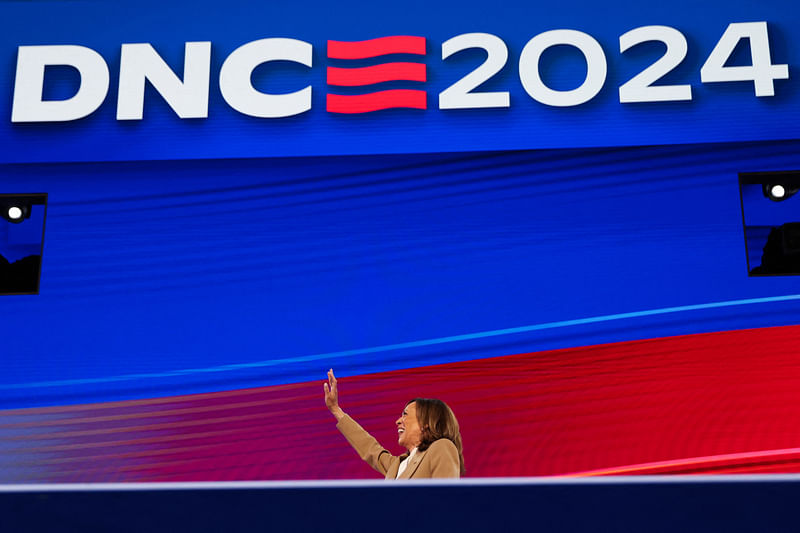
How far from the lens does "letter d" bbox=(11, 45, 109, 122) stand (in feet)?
17.2

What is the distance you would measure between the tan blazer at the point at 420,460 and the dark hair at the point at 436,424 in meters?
0.06

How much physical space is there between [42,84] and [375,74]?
2.27m

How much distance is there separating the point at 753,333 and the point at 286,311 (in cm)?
290

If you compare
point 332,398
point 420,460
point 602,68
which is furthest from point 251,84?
point 420,460

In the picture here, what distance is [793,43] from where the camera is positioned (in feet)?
17.1

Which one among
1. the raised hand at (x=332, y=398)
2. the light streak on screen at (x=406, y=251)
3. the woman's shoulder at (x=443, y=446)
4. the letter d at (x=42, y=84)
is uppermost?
the letter d at (x=42, y=84)

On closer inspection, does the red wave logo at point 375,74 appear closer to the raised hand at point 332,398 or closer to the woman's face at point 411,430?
the raised hand at point 332,398

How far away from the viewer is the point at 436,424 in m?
3.88

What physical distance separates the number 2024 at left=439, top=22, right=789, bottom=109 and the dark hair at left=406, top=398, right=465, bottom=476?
7.11ft

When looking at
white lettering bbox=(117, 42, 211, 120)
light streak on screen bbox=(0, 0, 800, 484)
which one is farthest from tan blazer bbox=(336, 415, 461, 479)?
white lettering bbox=(117, 42, 211, 120)

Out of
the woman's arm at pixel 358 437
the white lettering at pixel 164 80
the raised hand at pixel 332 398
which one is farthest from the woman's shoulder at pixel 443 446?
the white lettering at pixel 164 80

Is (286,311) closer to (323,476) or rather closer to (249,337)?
(249,337)

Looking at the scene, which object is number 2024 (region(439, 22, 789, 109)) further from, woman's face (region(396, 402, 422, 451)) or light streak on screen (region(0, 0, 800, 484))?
woman's face (region(396, 402, 422, 451))

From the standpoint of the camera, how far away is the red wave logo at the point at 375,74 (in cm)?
524
